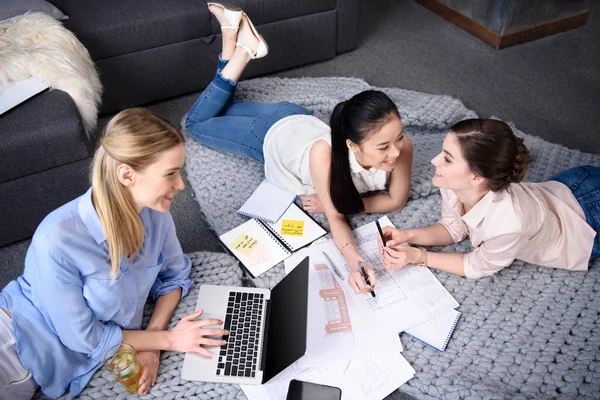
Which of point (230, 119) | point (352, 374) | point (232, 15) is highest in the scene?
point (232, 15)

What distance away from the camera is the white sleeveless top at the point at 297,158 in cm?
181

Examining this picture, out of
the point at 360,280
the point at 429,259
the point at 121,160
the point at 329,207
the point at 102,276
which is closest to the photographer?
the point at 121,160

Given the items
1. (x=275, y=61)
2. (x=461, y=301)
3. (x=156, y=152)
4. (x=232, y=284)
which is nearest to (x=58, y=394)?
(x=232, y=284)

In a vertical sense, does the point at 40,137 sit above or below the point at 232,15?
below

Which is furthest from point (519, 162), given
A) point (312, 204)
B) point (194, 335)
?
point (194, 335)

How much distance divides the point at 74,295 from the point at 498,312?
128 centimetres

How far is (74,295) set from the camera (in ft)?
3.88

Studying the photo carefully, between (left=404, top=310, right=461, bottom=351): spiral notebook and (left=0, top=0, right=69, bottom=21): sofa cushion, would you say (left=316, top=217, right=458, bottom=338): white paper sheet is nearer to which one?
(left=404, top=310, right=461, bottom=351): spiral notebook

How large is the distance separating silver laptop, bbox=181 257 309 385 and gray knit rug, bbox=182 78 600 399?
0.31ft

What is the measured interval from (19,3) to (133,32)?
0.48 metres

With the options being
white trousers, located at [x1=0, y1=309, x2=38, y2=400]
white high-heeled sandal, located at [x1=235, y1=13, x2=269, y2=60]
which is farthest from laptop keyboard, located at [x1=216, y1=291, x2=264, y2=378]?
white high-heeled sandal, located at [x1=235, y1=13, x2=269, y2=60]

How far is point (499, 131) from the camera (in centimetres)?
140

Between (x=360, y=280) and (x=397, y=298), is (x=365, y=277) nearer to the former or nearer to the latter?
(x=360, y=280)

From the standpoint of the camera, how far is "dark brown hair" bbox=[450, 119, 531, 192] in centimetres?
139
